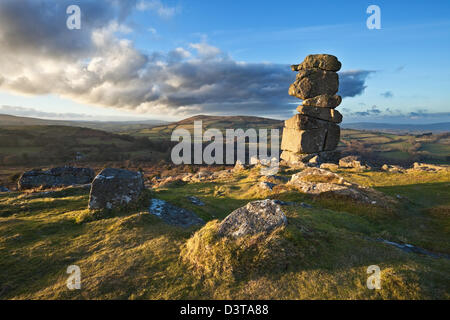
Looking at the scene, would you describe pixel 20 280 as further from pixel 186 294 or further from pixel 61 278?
pixel 186 294

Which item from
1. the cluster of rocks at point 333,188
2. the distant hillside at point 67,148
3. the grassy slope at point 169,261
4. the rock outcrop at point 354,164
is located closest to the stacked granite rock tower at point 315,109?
the rock outcrop at point 354,164

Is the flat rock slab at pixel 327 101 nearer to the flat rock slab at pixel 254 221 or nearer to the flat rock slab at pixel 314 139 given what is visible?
the flat rock slab at pixel 314 139

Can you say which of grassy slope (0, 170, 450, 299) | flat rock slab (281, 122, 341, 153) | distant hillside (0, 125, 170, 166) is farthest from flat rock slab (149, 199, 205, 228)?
distant hillside (0, 125, 170, 166)

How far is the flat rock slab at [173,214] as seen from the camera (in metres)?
11.3

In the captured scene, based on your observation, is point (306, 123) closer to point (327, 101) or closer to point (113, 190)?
point (327, 101)

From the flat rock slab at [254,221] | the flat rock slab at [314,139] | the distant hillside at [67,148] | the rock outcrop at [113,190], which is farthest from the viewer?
the distant hillside at [67,148]

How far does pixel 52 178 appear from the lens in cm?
2359

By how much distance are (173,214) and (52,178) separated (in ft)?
63.5

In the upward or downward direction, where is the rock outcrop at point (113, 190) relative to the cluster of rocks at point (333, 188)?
upward

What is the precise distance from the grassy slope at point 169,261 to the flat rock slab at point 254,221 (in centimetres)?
61

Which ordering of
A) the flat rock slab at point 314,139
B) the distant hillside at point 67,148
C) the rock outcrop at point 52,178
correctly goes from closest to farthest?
the rock outcrop at point 52,178
the flat rock slab at point 314,139
the distant hillside at point 67,148

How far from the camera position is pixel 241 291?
224 inches

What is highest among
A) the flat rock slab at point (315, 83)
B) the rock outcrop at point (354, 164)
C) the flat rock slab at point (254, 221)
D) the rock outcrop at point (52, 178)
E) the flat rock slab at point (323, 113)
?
the flat rock slab at point (315, 83)
